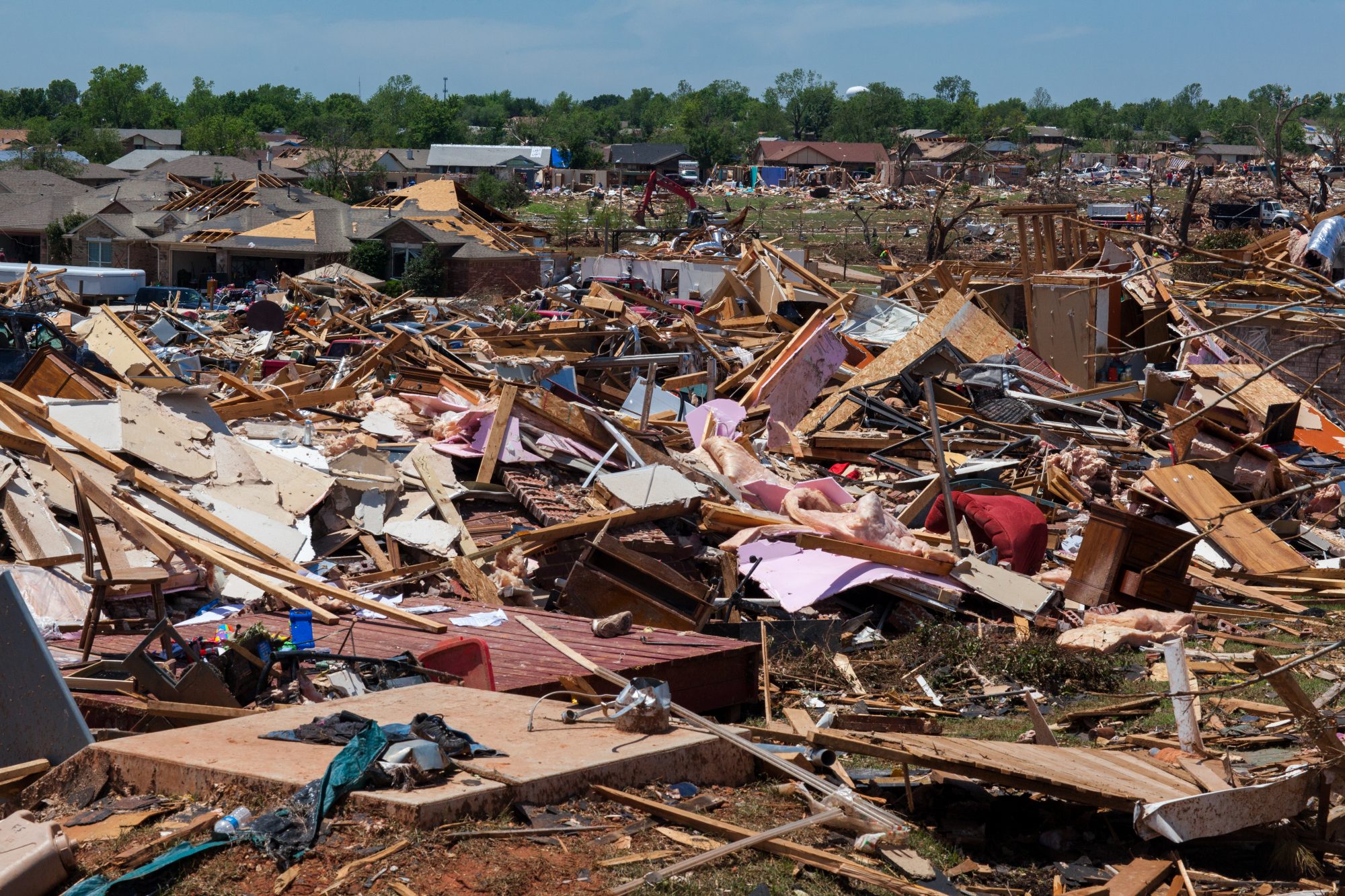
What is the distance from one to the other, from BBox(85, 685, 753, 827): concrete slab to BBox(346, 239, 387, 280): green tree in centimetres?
3662

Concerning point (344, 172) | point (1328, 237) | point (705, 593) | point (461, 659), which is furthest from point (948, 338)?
point (344, 172)

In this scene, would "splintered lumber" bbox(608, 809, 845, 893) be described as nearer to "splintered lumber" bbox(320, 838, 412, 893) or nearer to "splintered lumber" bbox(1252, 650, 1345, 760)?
"splintered lumber" bbox(320, 838, 412, 893)

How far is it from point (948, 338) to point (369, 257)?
27.6 m

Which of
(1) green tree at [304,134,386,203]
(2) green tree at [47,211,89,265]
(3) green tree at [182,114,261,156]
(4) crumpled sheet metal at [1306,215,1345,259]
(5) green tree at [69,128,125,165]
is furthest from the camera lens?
(3) green tree at [182,114,261,156]

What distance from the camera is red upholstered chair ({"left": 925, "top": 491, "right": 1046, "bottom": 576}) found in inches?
441

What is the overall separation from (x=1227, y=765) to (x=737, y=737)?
2.19 metres

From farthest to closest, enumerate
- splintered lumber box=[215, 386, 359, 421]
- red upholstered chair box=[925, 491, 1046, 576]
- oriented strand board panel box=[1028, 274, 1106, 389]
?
oriented strand board panel box=[1028, 274, 1106, 389] < splintered lumber box=[215, 386, 359, 421] < red upholstered chair box=[925, 491, 1046, 576]

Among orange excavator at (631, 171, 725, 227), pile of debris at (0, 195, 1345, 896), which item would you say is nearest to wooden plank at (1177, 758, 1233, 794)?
pile of debris at (0, 195, 1345, 896)

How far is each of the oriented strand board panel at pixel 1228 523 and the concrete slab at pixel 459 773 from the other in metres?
7.51

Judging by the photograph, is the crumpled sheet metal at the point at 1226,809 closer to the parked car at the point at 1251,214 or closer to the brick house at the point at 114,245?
the parked car at the point at 1251,214

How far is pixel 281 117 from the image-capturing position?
154m

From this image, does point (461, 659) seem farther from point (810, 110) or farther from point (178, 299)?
point (810, 110)

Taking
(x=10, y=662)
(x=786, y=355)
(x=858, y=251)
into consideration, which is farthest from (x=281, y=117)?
(x=10, y=662)

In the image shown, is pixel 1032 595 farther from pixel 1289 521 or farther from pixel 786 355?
pixel 786 355
